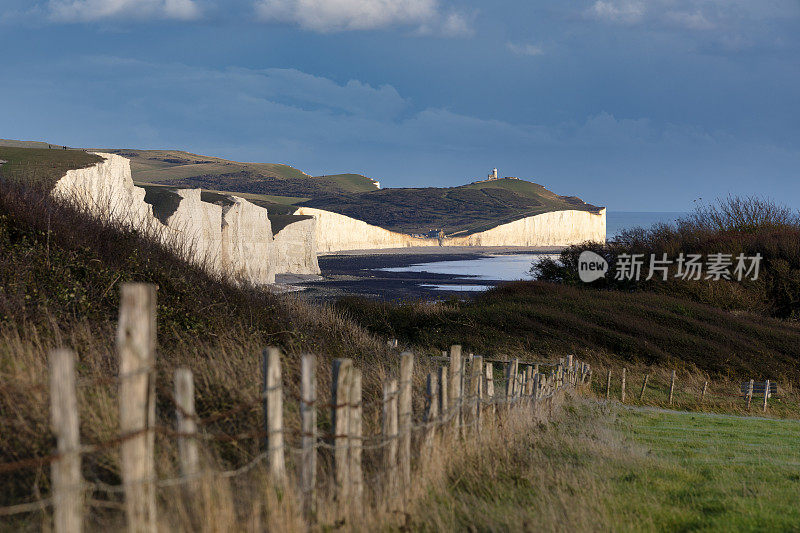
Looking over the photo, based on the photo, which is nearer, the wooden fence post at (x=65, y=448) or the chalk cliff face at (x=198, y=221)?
the wooden fence post at (x=65, y=448)

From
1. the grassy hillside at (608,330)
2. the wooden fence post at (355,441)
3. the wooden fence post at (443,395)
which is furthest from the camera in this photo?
the grassy hillside at (608,330)

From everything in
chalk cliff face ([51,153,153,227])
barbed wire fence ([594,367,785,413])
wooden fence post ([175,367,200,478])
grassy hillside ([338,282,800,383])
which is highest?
chalk cliff face ([51,153,153,227])

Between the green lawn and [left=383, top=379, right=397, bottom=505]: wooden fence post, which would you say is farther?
the green lawn

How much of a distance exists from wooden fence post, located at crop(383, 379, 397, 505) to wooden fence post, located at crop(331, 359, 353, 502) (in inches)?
23.6

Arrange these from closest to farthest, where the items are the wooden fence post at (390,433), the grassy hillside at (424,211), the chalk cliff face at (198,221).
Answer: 1. the wooden fence post at (390,433)
2. the chalk cliff face at (198,221)
3. the grassy hillside at (424,211)

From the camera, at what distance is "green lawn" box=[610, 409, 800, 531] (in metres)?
7.11

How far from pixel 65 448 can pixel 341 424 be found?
2.52 meters

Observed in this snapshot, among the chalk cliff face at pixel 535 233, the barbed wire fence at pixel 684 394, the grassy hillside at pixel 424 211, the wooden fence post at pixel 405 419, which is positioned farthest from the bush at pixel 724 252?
the grassy hillside at pixel 424 211

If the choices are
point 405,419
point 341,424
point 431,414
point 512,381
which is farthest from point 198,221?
point 341,424

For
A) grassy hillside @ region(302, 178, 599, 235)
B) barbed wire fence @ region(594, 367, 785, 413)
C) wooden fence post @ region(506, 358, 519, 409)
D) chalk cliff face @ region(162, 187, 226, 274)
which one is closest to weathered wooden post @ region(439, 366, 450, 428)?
wooden fence post @ region(506, 358, 519, 409)

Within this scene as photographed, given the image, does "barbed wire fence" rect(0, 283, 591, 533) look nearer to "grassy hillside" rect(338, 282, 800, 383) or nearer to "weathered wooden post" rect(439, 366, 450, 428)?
"weathered wooden post" rect(439, 366, 450, 428)

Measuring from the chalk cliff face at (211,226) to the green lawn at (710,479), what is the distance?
1064 centimetres

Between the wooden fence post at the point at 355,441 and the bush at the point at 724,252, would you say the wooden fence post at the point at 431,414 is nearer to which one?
the wooden fence post at the point at 355,441

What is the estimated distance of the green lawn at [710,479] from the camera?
7.11 meters
